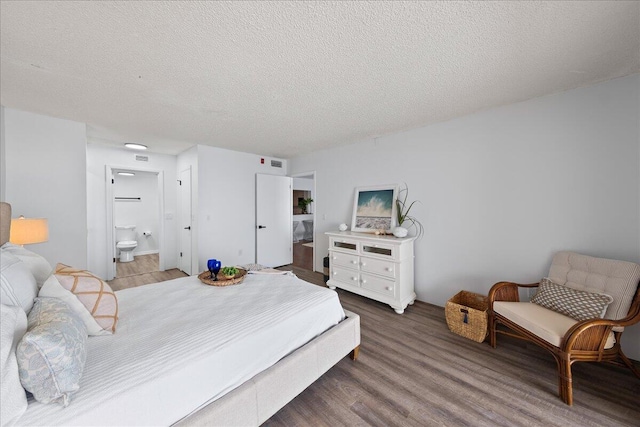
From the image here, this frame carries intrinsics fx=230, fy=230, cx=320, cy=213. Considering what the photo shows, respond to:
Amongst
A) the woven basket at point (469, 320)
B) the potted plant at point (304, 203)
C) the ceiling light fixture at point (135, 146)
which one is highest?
the ceiling light fixture at point (135, 146)

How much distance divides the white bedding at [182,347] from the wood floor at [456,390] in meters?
0.43

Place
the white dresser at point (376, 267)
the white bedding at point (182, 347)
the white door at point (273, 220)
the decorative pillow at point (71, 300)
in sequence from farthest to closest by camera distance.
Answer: the white door at point (273, 220)
the white dresser at point (376, 267)
the decorative pillow at point (71, 300)
the white bedding at point (182, 347)

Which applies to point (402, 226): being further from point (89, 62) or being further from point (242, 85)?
point (89, 62)

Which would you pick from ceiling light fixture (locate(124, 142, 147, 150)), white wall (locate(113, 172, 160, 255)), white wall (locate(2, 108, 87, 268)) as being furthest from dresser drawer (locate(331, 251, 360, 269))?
white wall (locate(113, 172, 160, 255))

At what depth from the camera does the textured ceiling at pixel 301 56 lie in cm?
128

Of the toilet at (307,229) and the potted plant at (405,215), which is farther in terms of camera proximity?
the toilet at (307,229)

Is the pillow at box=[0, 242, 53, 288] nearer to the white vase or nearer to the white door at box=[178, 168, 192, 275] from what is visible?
the white door at box=[178, 168, 192, 275]

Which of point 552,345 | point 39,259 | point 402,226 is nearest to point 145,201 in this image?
point 39,259

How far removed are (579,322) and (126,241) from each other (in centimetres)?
763

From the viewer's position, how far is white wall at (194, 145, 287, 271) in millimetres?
4008

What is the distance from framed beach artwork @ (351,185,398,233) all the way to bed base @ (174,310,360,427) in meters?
1.90

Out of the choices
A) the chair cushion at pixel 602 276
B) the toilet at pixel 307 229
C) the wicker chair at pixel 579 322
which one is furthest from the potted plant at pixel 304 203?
the chair cushion at pixel 602 276

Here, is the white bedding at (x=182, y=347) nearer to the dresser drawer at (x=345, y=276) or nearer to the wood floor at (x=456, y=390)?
the wood floor at (x=456, y=390)

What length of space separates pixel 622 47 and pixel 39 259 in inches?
169
